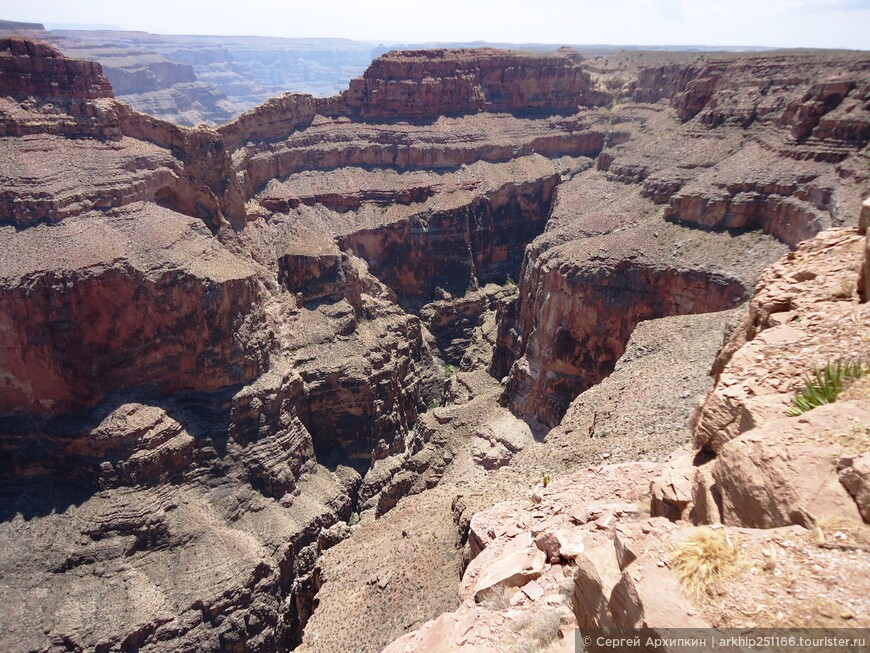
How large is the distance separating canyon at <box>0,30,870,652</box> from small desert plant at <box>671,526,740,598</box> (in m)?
0.23

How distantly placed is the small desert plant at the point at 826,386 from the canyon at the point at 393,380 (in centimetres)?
31

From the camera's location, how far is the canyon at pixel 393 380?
1204 cm

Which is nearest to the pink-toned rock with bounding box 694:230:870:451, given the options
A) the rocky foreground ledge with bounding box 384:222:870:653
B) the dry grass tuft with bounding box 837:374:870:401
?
the rocky foreground ledge with bounding box 384:222:870:653

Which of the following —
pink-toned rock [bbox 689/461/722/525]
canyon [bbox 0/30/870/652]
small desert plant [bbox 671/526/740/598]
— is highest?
small desert plant [bbox 671/526/740/598]

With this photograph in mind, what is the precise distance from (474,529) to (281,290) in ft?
116

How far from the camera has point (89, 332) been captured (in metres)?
34.9

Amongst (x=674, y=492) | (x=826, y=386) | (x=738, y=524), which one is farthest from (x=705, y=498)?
(x=826, y=386)

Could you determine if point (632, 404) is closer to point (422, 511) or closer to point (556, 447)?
Result: point (556, 447)

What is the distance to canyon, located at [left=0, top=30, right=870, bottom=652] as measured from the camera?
12.0m

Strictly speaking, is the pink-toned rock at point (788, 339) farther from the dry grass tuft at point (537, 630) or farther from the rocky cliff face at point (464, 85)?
the rocky cliff face at point (464, 85)

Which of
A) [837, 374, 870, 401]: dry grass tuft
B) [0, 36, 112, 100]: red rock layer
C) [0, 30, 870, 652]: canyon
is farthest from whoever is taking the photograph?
[0, 36, 112, 100]: red rock layer

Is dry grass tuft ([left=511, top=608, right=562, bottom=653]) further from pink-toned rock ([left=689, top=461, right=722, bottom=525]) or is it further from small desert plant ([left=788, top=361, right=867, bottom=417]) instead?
small desert plant ([left=788, top=361, right=867, bottom=417])

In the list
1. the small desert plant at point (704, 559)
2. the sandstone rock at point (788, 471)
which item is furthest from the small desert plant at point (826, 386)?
the small desert plant at point (704, 559)

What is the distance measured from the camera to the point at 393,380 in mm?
49656
